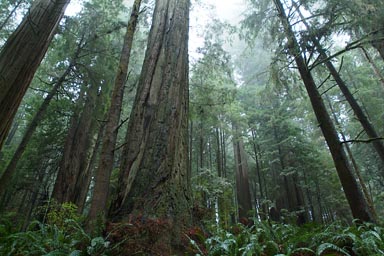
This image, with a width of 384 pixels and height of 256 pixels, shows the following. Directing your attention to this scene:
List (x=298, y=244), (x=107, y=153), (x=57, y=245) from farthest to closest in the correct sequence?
(x=107, y=153) → (x=298, y=244) → (x=57, y=245)

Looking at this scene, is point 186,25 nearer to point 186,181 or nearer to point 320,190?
point 186,181

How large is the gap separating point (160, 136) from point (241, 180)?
39.7 feet


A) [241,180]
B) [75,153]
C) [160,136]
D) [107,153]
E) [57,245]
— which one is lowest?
[57,245]

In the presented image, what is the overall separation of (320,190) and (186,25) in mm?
14676

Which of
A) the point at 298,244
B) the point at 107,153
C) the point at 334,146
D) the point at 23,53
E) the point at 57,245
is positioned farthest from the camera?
the point at 334,146

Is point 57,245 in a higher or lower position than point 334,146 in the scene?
lower

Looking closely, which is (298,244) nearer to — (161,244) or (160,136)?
(161,244)

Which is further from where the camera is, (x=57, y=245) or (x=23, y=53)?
(x=57, y=245)

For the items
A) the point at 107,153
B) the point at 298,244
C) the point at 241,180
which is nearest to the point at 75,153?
the point at 107,153

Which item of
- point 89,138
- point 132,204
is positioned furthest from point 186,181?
point 89,138

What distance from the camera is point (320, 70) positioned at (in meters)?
A: 8.12

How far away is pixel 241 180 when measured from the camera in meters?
14.9

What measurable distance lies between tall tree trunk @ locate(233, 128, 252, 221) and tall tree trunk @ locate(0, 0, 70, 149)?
41.1 feet

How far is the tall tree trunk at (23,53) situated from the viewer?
7.48 feet
